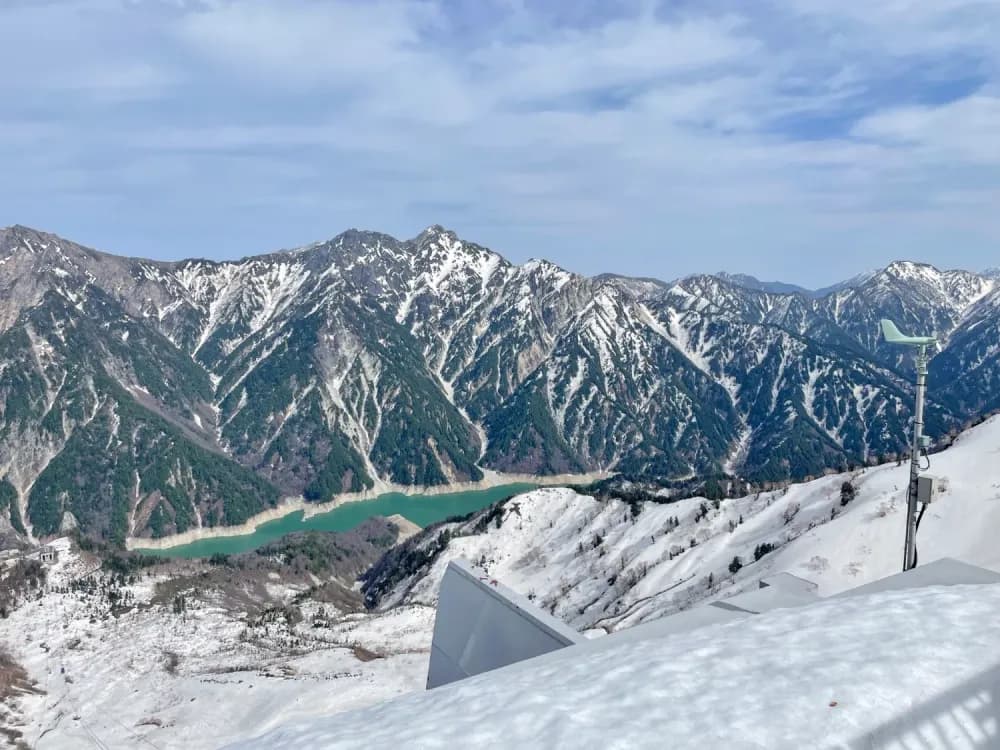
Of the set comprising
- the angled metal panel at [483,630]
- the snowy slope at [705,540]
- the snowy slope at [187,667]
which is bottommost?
the snowy slope at [187,667]

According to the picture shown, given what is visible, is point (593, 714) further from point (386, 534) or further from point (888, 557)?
point (386, 534)

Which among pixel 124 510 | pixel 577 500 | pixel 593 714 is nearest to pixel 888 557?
pixel 593 714

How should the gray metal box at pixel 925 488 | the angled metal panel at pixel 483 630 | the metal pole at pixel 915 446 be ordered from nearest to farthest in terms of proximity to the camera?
the angled metal panel at pixel 483 630 < the metal pole at pixel 915 446 < the gray metal box at pixel 925 488

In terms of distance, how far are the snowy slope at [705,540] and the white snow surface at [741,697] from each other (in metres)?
26.8

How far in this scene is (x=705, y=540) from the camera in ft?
191

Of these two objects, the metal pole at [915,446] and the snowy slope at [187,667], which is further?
the snowy slope at [187,667]

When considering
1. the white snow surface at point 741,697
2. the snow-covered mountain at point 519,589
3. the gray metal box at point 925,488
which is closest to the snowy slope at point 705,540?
the snow-covered mountain at point 519,589

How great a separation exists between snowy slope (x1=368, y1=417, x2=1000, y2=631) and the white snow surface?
2680cm

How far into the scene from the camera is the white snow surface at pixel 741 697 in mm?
6250

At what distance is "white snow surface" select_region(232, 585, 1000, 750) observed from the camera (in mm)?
6250

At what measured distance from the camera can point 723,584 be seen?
4425 cm

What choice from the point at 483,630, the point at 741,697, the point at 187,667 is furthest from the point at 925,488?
the point at 187,667

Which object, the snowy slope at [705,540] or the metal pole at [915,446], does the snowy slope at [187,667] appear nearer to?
the snowy slope at [705,540]

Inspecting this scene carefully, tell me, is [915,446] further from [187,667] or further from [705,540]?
[187,667]
